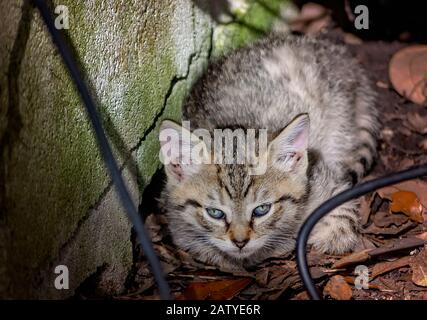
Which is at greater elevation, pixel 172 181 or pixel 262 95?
pixel 262 95

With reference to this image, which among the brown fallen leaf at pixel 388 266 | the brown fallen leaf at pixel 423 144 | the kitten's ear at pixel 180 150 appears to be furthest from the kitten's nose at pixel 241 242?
the brown fallen leaf at pixel 423 144

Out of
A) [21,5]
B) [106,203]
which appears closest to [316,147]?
[106,203]

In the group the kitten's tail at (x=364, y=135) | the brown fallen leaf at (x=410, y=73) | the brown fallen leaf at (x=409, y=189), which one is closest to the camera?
the brown fallen leaf at (x=409, y=189)

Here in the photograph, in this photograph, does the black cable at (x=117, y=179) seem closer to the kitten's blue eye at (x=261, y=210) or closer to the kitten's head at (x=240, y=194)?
the kitten's head at (x=240, y=194)

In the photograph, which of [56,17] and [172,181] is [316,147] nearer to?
[172,181]

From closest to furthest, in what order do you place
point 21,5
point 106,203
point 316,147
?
1. point 21,5
2. point 106,203
3. point 316,147

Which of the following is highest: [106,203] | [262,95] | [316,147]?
[262,95]

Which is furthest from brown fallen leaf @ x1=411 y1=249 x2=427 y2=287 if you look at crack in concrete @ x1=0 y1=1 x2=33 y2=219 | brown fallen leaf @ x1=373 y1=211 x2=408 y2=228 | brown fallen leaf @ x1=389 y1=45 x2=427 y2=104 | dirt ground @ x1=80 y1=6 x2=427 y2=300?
crack in concrete @ x1=0 y1=1 x2=33 y2=219

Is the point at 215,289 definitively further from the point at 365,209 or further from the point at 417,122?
the point at 417,122
